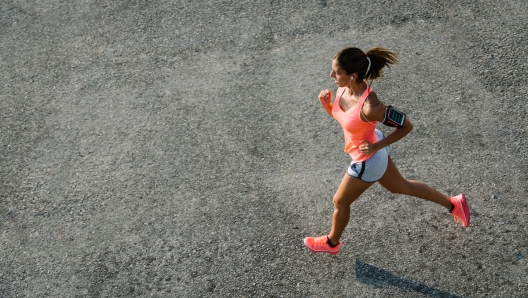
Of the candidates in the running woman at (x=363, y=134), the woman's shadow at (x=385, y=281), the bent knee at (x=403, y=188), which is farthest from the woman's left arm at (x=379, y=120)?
the woman's shadow at (x=385, y=281)

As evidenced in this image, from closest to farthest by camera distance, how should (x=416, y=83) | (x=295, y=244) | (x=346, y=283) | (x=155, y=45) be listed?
(x=346, y=283) < (x=295, y=244) < (x=416, y=83) < (x=155, y=45)

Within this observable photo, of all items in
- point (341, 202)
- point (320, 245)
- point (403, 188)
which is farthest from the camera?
point (320, 245)

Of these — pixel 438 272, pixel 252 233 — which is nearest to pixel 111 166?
pixel 252 233

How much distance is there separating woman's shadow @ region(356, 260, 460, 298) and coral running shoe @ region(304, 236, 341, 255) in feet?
0.72

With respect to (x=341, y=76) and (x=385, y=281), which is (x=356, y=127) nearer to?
(x=341, y=76)

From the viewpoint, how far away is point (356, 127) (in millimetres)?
4105

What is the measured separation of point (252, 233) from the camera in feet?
16.3

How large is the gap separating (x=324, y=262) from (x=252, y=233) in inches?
26.6

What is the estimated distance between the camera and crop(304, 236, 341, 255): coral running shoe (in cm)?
469

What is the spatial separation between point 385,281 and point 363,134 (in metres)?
1.23

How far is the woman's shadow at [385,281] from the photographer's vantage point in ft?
14.5

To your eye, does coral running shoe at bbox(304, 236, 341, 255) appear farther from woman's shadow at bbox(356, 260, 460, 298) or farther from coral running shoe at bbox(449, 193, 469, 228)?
coral running shoe at bbox(449, 193, 469, 228)

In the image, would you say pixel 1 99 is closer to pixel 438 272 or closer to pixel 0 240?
pixel 0 240

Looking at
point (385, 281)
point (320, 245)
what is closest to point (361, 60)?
point (320, 245)
